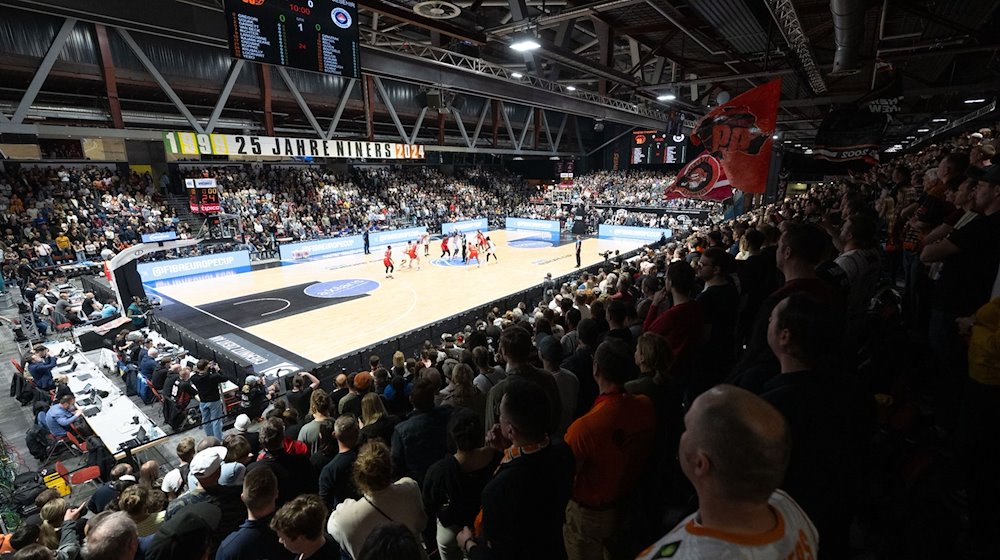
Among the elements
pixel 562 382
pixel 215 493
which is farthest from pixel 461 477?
pixel 215 493

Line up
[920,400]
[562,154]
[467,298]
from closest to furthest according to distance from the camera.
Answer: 1. [920,400]
2. [467,298]
3. [562,154]

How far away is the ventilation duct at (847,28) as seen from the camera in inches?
216

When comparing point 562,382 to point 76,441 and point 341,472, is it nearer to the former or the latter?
point 341,472

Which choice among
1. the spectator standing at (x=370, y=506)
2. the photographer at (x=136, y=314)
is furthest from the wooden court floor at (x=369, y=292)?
the spectator standing at (x=370, y=506)

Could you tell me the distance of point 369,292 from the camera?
18.0 m

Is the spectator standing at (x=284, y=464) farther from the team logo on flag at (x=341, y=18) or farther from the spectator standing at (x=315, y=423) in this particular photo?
the team logo on flag at (x=341, y=18)

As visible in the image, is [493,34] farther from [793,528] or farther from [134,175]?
[134,175]

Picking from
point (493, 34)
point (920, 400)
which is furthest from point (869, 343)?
point (493, 34)

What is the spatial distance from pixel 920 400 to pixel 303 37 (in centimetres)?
942

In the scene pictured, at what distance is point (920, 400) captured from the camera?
3406mm

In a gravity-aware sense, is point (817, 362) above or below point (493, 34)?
below

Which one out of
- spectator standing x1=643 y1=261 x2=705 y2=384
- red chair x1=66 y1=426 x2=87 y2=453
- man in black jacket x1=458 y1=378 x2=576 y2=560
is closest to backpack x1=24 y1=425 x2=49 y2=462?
red chair x1=66 y1=426 x2=87 y2=453

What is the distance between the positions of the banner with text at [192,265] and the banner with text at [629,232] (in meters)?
21.6

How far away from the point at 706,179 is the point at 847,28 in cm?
274
